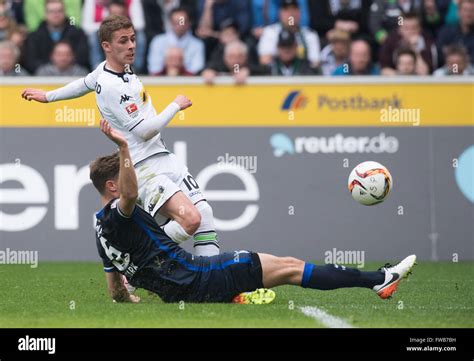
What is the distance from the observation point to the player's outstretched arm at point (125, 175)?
799 cm

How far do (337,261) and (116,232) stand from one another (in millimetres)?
5912

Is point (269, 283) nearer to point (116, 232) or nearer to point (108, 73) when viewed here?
point (116, 232)

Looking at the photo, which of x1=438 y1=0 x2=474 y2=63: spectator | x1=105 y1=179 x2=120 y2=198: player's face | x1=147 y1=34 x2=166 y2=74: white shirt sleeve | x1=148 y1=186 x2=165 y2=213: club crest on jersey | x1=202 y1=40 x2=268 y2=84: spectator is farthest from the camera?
x1=438 y1=0 x2=474 y2=63: spectator

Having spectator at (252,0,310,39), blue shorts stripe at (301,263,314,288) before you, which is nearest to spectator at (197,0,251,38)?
spectator at (252,0,310,39)

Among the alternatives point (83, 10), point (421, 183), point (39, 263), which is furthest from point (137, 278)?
point (83, 10)

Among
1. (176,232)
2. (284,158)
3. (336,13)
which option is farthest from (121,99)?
(336,13)

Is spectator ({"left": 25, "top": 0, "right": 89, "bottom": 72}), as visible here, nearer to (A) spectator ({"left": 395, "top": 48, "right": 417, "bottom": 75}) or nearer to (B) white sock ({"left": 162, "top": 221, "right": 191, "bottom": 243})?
(A) spectator ({"left": 395, "top": 48, "right": 417, "bottom": 75})

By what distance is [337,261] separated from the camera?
1416 cm

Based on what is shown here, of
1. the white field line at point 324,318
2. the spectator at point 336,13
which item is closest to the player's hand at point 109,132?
the white field line at point 324,318

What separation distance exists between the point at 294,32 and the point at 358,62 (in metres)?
1.10

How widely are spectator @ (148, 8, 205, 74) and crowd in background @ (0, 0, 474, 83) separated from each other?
0.05ft

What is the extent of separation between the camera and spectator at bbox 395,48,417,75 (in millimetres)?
15125

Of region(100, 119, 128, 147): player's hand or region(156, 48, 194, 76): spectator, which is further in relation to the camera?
region(156, 48, 194, 76): spectator

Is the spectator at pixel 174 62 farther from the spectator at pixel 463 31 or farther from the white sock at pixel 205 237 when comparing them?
the white sock at pixel 205 237
